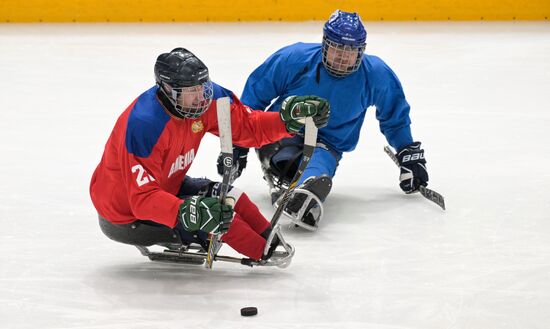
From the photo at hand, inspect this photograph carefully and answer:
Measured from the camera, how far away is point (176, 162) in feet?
11.1

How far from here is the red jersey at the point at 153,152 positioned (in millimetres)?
3172

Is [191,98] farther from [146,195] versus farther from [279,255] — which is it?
[279,255]

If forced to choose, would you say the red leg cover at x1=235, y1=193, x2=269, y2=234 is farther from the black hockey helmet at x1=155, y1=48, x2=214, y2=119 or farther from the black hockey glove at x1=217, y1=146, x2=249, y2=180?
the black hockey glove at x1=217, y1=146, x2=249, y2=180

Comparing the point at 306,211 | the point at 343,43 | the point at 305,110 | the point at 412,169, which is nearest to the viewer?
the point at 305,110

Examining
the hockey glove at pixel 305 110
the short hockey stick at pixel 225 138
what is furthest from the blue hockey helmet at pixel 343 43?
the short hockey stick at pixel 225 138

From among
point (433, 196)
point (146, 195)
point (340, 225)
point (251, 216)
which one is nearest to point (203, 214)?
point (146, 195)

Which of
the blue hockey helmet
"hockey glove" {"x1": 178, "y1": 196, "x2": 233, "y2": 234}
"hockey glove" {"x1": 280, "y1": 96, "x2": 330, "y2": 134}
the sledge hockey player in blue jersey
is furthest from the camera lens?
the sledge hockey player in blue jersey

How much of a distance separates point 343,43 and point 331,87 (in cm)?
27

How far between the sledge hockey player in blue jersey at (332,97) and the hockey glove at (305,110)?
0.72 meters

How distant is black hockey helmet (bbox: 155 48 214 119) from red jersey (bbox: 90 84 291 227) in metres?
0.08

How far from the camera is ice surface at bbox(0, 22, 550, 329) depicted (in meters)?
3.21

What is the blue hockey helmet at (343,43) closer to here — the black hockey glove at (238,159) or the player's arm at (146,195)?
the black hockey glove at (238,159)

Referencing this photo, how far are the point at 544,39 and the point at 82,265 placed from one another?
5748 mm

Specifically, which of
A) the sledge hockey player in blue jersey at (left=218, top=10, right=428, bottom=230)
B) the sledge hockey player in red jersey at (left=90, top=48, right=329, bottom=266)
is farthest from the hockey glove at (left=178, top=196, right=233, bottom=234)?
the sledge hockey player in blue jersey at (left=218, top=10, right=428, bottom=230)
